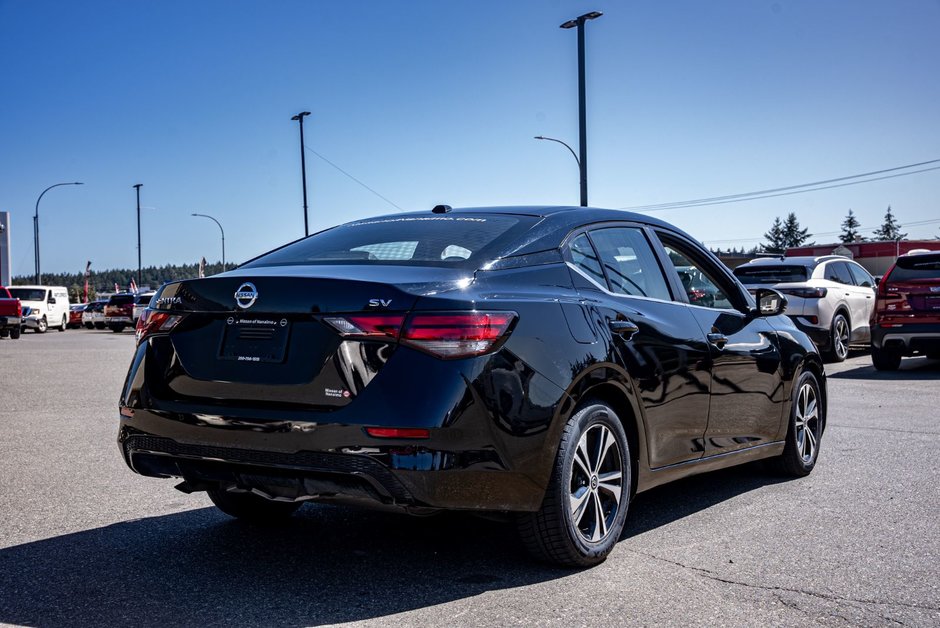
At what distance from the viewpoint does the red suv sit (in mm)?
13797

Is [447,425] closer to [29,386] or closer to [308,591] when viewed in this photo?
[308,591]

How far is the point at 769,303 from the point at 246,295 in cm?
332

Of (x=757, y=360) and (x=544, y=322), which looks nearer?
(x=544, y=322)

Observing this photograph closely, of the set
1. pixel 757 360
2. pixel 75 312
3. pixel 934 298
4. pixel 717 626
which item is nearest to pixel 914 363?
pixel 934 298

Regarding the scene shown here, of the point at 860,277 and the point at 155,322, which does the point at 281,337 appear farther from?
the point at 860,277

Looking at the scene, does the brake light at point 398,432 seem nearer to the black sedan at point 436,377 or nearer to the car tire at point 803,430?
the black sedan at point 436,377

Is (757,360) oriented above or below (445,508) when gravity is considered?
above

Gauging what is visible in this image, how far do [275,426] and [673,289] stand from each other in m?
2.39

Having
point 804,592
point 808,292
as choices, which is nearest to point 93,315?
point 808,292

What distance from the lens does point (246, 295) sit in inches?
159

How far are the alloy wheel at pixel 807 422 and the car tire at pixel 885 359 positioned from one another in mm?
8549

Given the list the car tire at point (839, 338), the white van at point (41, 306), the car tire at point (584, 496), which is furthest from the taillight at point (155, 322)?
the white van at point (41, 306)

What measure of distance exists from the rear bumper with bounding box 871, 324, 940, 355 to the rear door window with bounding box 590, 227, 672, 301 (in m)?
9.94

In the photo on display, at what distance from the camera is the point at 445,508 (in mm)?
3830
